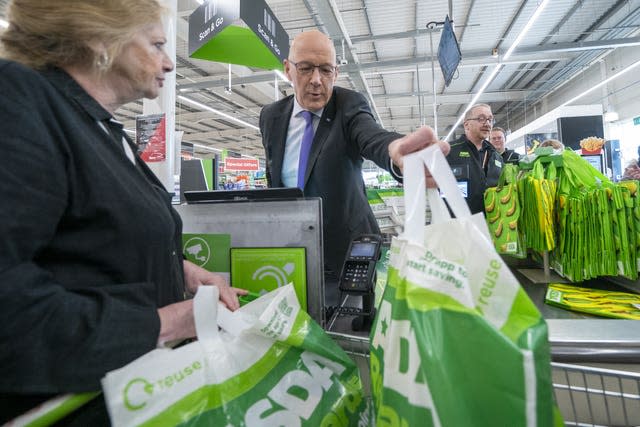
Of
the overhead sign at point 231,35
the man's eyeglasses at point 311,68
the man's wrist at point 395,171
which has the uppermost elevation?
the overhead sign at point 231,35

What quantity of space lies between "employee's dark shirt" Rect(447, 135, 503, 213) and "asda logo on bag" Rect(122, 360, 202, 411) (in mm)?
3127

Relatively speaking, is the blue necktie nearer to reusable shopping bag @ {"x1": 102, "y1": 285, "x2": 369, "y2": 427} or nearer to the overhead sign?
reusable shopping bag @ {"x1": 102, "y1": 285, "x2": 369, "y2": 427}

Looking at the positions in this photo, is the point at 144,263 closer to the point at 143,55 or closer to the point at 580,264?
the point at 143,55

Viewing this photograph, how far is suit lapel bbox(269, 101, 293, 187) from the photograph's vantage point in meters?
1.85

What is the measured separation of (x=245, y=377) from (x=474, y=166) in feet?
11.5

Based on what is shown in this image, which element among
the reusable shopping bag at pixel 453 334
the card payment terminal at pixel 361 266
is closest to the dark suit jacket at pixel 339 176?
the card payment terminal at pixel 361 266

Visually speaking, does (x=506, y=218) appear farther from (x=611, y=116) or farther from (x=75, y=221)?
(x=611, y=116)

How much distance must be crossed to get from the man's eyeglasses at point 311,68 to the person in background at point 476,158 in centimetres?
216

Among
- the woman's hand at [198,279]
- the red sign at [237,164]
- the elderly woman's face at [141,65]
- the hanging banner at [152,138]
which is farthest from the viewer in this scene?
the red sign at [237,164]


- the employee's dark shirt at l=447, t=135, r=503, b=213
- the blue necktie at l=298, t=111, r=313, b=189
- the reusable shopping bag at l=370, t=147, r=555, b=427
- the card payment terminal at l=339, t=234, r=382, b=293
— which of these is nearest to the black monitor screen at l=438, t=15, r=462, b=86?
the employee's dark shirt at l=447, t=135, r=503, b=213

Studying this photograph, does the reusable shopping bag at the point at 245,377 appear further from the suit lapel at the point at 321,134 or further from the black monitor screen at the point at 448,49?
the black monitor screen at the point at 448,49

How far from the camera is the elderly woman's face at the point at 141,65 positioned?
896mm

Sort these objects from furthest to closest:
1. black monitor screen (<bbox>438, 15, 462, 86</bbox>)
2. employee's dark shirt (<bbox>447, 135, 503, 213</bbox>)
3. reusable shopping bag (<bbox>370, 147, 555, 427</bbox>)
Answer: black monitor screen (<bbox>438, 15, 462, 86</bbox>) → employee's dark shirt (<bbox>447, 135, 503, 213</bbox>) → reusable shopping bag (<bbox>370, 147, 555, 427</bbox>)

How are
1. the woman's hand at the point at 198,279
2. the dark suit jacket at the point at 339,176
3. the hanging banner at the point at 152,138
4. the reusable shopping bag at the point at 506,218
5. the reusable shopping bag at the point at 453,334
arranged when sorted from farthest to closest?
the hanging banner at the point at 152,138
the reusable shopping bag at the point at 506,218
the dark suit jacket at the point at 339,176
the woman's hand at the point at 198,279
the reusable shopping bag at the point at 453,334
